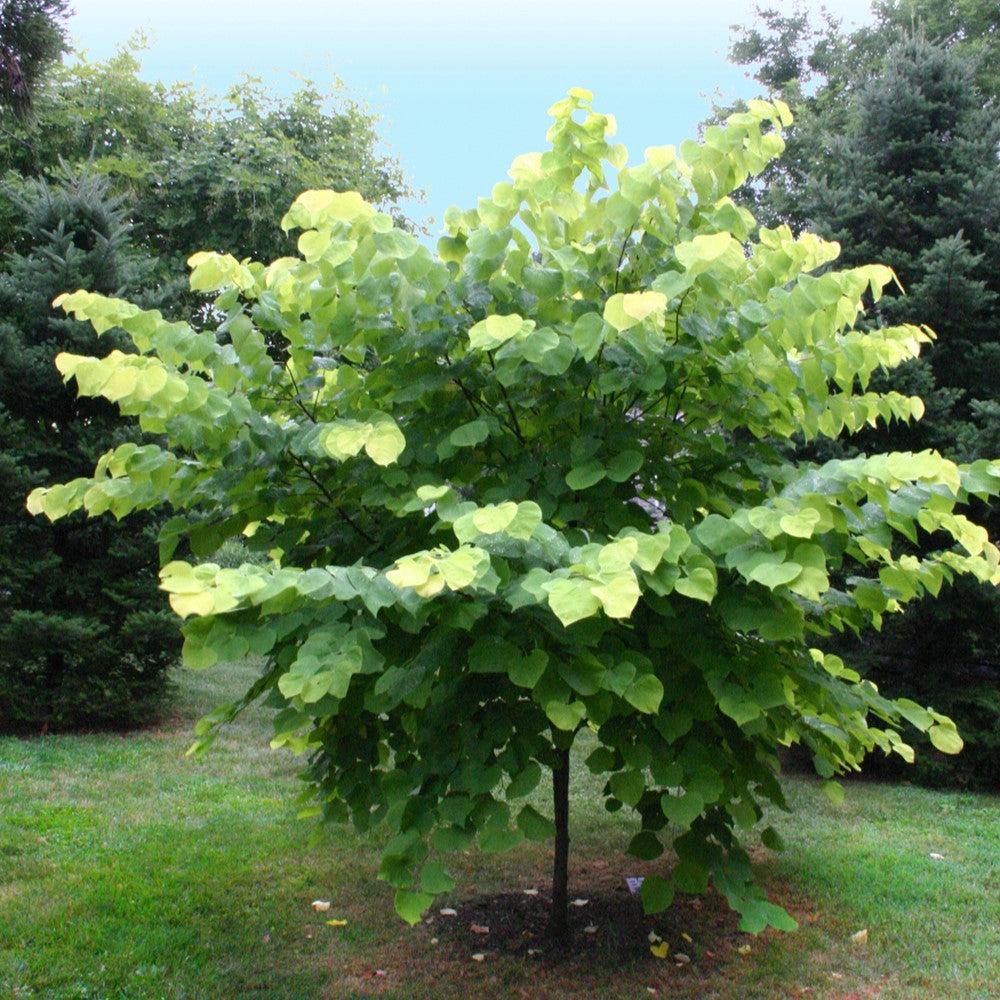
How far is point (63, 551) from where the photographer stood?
7.90 metres

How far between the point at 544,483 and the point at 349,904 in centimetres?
264

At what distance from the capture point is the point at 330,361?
2.98 metres

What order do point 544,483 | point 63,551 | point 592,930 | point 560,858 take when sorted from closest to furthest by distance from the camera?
point 544,483 < point 560,858 < point 592,930 < point 63,551

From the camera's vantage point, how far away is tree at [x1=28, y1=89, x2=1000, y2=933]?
6.95ft

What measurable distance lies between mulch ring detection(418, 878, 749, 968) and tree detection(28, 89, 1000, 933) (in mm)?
1075

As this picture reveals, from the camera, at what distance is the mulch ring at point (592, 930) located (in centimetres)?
378

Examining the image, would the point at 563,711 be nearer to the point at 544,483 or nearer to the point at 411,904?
the point at 411,904

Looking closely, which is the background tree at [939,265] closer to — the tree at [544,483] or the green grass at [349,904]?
the green grass at [349,904]

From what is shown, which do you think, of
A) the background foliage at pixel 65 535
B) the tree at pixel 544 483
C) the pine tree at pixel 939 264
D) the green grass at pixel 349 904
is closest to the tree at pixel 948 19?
the pine tree at pixel 939 264

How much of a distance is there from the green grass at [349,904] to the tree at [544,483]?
0.97 m

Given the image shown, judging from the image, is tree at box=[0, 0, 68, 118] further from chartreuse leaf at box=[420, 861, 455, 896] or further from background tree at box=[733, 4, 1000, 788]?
background tree at box=[733, 4, 1000, 788]

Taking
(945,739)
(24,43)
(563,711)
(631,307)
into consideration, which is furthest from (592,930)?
(24,43)

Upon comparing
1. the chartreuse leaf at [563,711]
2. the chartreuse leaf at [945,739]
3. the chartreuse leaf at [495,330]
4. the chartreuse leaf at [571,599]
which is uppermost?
the chartreuse leaf at [495,330]

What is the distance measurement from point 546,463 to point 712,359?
58 cm
